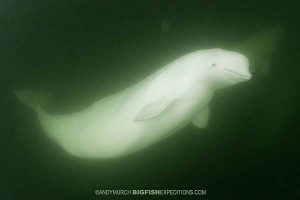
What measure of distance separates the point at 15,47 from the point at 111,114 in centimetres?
43

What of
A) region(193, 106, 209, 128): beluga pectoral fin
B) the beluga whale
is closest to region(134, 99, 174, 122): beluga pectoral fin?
the beluga whale

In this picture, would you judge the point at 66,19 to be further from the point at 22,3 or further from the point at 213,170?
the point at 213,170

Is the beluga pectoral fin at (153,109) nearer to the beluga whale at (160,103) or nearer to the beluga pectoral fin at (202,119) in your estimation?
the beluga whale at (160,103)

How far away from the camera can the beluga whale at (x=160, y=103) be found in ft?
5.95

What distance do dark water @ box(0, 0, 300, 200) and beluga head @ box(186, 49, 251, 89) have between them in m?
0.03

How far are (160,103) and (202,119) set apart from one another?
158 millimetres

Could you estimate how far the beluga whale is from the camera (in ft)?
5.95

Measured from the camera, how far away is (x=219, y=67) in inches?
71.4

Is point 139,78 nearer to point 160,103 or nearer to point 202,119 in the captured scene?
point 160,103

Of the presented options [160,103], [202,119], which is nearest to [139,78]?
[160,103]

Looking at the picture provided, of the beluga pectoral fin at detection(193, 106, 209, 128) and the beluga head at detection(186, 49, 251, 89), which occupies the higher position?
the beluga head at detection(186, 49, 251, 89)

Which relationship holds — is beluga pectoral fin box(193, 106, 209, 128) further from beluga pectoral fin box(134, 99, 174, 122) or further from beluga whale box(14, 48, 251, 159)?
beluga pectoral fin box(134, 99, 174, 122)

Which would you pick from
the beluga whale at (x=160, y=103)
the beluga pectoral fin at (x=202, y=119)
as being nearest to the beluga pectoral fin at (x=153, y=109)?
the beluga whale at (x=160, y=103)

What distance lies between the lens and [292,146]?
1.82m
